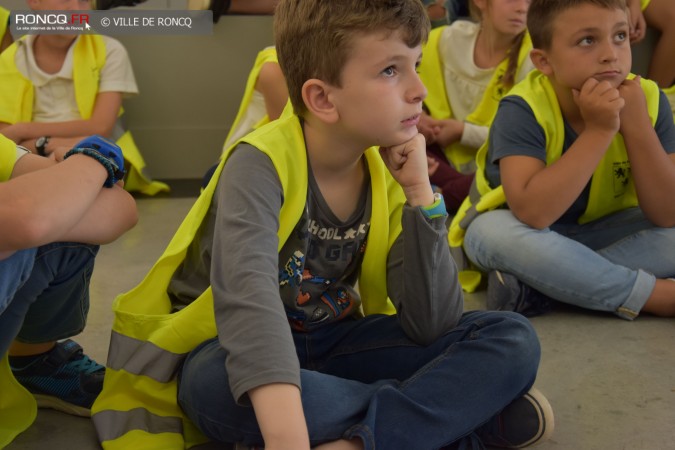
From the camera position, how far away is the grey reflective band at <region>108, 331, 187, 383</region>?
1.22 metres

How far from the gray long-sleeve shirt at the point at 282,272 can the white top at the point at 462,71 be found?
133 centimetres

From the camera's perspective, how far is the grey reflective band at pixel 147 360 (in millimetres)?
1216

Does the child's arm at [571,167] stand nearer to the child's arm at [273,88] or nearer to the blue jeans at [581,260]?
the blue jeans at [581,260]

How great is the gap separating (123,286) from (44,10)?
128cm

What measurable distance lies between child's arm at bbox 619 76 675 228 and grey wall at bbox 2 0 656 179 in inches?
62.5

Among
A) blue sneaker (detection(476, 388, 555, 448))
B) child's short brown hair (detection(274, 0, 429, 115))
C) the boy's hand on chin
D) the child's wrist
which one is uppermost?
child's short brown hair (detection(274, 0, 429, 115))

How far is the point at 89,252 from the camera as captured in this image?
121 cm

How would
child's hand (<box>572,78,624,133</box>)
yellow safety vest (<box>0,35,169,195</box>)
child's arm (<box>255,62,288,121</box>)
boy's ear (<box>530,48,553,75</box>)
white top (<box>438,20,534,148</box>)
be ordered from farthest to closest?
yellow safety vest (<box>0,35,169,195</box>) < white top (<box>438,20,534,148</box>) < child's arm (<box>255,62,288,121</box>) < boy's ear (<box>530,48,553,75</box>) < child's hand (<box>572,78,624,133</box>)

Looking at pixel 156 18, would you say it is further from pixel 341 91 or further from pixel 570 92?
pixel 341 91

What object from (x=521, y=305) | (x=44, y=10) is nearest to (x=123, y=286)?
(x=521, y=305)

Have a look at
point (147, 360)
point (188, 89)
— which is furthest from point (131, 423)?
point (188, 89)

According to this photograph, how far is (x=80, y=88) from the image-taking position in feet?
8.96

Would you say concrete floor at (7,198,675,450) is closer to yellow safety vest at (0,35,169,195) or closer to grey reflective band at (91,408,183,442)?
grey reflective band at (91,408,183,442)

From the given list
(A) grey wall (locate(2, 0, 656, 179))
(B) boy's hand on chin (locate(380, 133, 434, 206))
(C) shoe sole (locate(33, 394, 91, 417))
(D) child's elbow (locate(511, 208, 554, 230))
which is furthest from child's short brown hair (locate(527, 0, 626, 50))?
(A) grey wall (locate(2, 0, 656, 179))
